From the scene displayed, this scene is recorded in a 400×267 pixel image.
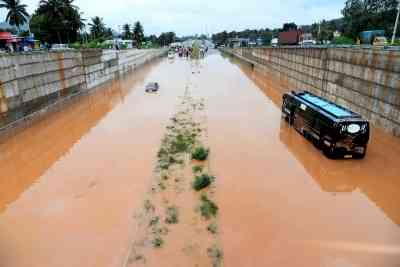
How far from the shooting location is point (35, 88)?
23922 millimetres

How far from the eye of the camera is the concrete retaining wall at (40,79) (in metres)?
20.3

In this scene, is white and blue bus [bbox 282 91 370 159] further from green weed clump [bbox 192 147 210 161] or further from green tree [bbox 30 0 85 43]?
green tree [bbox 30 0 85 43]

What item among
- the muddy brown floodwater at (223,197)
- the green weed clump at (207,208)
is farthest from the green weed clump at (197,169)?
the green weed clump at (207,208)

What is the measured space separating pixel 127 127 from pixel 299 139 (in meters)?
13.1

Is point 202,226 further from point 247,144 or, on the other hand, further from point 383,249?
point 247,144

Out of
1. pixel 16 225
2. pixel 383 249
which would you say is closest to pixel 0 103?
pixel 16 225

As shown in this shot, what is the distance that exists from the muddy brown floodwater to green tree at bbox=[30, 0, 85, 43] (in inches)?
1923

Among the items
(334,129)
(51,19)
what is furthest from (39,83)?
(51,19)

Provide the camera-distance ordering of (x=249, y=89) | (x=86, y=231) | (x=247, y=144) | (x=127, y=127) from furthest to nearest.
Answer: (x=249, y=89)
(x=127, y=127)
(x=247, y=144)
(x=86, y=231)

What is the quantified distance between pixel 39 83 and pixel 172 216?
20.0m

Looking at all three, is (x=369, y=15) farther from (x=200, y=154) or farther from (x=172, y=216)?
(x=172, y=216)

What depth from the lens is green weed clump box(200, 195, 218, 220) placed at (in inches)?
444

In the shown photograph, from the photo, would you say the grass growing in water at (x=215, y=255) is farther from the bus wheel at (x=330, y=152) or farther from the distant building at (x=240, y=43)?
the distant building at (x=240, y=43)

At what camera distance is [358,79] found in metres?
23.0
